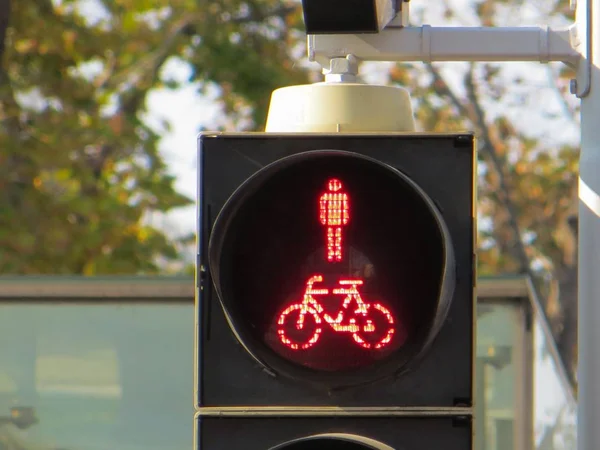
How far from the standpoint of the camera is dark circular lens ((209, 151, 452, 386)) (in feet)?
9.38

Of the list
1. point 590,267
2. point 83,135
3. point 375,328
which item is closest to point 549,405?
point 590,267

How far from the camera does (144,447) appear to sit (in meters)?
6.17

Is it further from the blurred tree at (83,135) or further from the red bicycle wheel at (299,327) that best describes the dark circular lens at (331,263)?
the blurred tree at (83,135)

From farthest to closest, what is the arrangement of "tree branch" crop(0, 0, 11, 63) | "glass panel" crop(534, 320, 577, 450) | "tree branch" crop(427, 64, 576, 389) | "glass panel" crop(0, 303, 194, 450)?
"tree branch" crop(427, 64, 576, 389)
"tree branch" crop(0, 0, 11, 63)
"glass panel" crop(0, 303, 194, 450)
"glass panel" crop(534, 320, 577, 450)

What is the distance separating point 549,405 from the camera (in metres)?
5.98

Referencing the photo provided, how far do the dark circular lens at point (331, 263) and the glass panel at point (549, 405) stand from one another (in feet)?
10.6

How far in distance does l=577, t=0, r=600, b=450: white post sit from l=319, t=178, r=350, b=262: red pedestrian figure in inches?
24.8

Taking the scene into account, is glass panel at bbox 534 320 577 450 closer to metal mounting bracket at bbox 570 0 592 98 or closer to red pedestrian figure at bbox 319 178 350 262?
metal mounting bracket at bbox 570 0 592 98

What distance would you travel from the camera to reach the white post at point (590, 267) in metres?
3.12

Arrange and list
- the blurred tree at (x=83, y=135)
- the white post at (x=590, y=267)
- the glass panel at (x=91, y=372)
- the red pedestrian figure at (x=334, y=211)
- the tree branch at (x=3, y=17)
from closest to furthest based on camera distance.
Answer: the red pedestrian figure at (x=334, y=211)
the white post at (x=590, y=267)
the glass panel at (x=91, y=372)
the tree branch at (x=3, y=17)
the blurred tree at (x=83, y=135)

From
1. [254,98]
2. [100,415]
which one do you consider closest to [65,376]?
[100,415]

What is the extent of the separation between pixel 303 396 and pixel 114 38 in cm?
962

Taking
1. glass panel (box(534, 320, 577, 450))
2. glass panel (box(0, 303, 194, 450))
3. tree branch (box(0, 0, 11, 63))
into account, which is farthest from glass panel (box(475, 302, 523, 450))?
tree branch (box(0, 0, 11, 63))

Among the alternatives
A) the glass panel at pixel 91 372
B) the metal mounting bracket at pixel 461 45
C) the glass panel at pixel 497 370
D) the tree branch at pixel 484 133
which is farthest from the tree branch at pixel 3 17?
the tree branch at pixel 484 133
